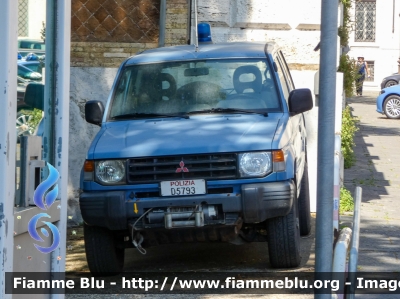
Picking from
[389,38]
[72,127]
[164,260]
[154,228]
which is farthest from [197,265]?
[389,38]

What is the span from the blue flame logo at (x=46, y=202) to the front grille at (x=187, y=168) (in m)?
2.53

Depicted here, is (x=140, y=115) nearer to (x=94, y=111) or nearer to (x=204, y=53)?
(x=94, y=111)

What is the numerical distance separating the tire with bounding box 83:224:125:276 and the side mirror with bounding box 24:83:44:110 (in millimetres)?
2804

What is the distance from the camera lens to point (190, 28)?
1035cm

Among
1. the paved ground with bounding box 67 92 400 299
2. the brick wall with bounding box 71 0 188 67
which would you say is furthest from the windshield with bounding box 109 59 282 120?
the brick wall with bounding box 71 0 188 67

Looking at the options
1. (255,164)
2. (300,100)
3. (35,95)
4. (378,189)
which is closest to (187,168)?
(255,164)

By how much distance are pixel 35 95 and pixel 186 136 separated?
276 cm

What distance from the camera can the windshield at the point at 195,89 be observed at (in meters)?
7.52

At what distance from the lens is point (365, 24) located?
43625 mm

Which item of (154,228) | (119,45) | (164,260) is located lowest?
(164,260)

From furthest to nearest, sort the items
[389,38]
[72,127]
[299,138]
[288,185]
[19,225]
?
[389,38] < [72,127] < [299,138] < [288,185] < [19,225]

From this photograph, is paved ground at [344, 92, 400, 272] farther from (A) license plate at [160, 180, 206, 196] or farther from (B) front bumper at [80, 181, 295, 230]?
(A) license plate at [160, 180, 206, 196]

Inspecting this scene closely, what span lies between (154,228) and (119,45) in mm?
4261

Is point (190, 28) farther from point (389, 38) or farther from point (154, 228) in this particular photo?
point (389, 38)
